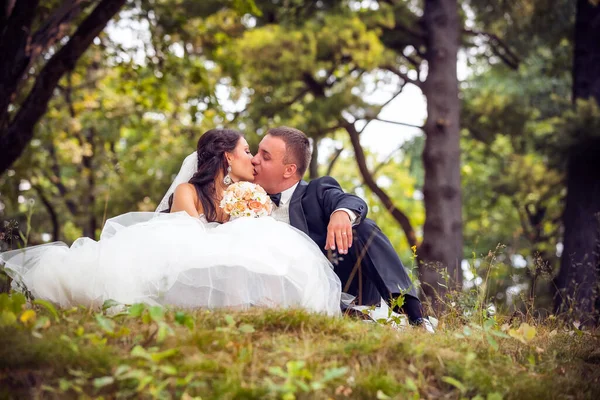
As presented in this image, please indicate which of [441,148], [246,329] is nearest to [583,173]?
[441,148]

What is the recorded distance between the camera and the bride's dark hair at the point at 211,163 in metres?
5.02

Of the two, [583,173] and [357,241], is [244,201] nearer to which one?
[357,241]

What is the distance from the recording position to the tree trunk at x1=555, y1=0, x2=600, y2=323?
387 inches

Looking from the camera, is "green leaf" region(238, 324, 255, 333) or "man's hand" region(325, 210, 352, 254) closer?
"green leaf" region(238, 324, 255, 333)

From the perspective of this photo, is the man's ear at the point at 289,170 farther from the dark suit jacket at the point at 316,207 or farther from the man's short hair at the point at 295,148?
the dark suit jacket at the point at 316,207

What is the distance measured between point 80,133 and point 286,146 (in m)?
12.7

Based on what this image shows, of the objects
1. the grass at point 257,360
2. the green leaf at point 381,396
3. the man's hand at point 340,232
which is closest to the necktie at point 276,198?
the man's hand at point 340,232

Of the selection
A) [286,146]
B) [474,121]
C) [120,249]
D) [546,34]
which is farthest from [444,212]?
[120,249]

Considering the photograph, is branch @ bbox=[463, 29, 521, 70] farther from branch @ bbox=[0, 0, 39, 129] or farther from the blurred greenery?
branch @ bbox=[0, 0, 39, 129]

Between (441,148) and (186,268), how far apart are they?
24.1ft

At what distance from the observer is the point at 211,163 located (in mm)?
5211

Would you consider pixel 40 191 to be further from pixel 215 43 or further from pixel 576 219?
pixel 576 219

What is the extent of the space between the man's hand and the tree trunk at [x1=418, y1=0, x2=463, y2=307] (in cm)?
525

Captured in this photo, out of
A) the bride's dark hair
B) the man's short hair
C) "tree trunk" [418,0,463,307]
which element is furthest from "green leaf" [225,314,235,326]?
"tree trunk" [418,0,463,307]
